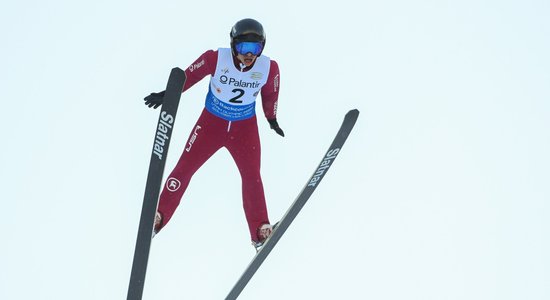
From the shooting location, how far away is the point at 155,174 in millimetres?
4676

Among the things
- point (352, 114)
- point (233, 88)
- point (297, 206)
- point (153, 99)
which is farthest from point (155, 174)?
point (352, 114)

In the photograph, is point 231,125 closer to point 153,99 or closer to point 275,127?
point 275,127

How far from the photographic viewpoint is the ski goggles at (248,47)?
17.4ft

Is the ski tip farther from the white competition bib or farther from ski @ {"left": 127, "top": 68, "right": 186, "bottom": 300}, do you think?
ski @ {"left": 127, "top": 68, "right": 186, "bottom": 300}

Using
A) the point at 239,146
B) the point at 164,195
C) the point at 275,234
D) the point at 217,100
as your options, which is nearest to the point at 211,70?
the point at 217,100

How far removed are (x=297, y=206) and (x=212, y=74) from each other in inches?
55.4

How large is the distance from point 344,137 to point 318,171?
410mm

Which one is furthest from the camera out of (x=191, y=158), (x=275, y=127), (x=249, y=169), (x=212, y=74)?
(x=275, y=127)

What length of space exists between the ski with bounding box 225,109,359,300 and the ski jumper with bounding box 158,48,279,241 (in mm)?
256

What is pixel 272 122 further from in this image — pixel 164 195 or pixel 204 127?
pixel 164 195

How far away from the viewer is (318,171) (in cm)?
598

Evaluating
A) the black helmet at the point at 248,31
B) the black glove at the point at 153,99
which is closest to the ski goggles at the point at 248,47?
the black helmet at the point at 248,31

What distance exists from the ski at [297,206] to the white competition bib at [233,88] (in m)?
0.82

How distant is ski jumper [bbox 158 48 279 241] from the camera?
18.4 feet
